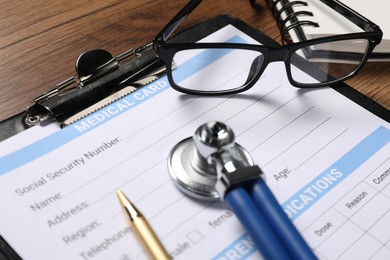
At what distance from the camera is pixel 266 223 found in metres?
0.36

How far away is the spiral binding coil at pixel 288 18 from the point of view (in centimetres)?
55

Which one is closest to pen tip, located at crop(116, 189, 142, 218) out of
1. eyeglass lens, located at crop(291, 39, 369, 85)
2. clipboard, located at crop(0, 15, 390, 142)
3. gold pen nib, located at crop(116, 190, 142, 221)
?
gold pen nib, located at crop(116, 190, 142, 221)

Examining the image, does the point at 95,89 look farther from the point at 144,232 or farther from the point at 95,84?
the point at 144,232

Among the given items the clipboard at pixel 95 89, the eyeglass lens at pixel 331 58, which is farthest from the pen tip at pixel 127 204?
the eyeglass lens at pixel 331 58

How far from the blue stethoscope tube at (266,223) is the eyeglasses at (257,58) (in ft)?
0.53

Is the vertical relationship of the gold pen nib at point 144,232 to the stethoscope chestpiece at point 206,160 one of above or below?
below

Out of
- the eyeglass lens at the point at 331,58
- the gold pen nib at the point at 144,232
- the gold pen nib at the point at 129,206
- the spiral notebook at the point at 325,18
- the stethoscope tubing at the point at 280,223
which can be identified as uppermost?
the spiral notebook at the point at 325,18

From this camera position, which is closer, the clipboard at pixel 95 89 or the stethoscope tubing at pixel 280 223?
the stethoscope tubing at pixel 280 223

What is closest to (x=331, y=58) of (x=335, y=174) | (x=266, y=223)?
(x=335, y=174)

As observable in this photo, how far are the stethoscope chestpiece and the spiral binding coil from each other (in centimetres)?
19

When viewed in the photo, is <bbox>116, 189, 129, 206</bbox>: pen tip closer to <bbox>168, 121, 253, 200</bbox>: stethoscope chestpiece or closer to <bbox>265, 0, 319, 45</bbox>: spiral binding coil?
<bbox>168, 121, 253, 200</bbox>: stethoscope chestpiece

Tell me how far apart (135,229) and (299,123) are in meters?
0.20

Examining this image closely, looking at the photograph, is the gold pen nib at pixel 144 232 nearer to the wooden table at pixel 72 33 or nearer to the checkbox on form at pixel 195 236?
the checkbox on form at pixel 195 236

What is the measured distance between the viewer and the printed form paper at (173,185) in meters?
0.39
